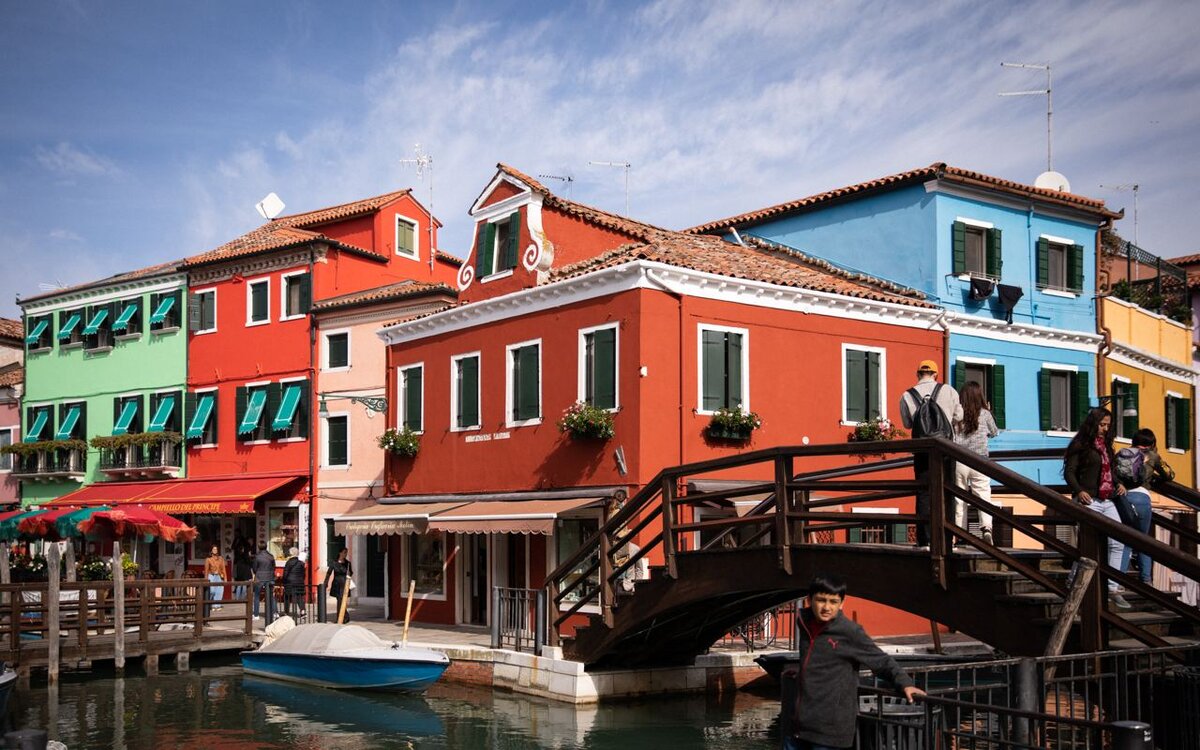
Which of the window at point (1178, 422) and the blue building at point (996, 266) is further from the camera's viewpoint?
the window at point (1178, 422)

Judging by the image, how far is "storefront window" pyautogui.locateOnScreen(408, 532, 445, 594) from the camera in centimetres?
2492

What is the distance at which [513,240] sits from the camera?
23094 millimetres

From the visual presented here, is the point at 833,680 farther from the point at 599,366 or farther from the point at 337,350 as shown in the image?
the point at 337,350

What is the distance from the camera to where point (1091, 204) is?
25.8m

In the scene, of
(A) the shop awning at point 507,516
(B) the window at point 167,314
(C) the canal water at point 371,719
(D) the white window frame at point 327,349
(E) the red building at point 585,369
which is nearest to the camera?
(C) the canal water at point 371,719

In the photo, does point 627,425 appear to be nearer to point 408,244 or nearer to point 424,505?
point 424,505

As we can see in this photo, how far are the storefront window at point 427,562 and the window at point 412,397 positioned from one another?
7.55ft

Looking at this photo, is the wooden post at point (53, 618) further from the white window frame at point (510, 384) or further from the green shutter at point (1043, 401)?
the green shutter at point (1043, 401)

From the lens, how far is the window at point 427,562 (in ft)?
81.8

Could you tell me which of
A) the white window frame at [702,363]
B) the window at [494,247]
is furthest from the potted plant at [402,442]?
the white window frame at [702,363]

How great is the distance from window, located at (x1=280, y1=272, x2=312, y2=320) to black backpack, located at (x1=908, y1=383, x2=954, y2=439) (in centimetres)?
2365

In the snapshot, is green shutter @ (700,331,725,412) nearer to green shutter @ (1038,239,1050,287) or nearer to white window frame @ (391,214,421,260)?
green shutter @ (1038,239,1050,287)

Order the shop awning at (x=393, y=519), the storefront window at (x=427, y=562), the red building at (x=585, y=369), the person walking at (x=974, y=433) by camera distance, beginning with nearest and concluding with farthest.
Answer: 1. the person walking at (x=974, y=433)
2. the red building at (x=585, y=369)
3. the shop awning at (x=393, y=519)
4. the storefront window at (x=427, y=562)

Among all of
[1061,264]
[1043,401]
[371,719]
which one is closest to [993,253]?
[1061,264]
